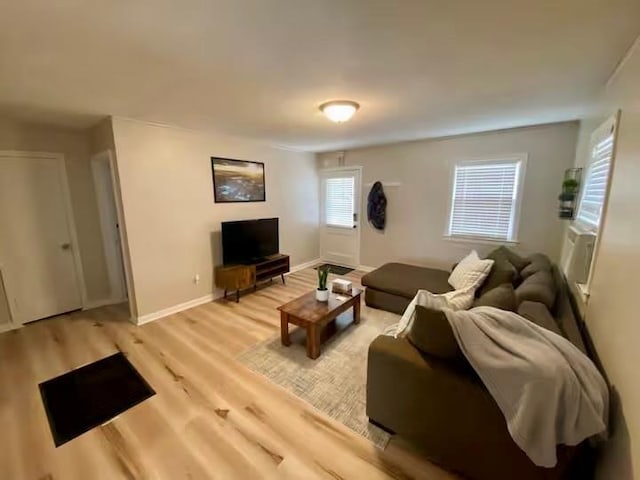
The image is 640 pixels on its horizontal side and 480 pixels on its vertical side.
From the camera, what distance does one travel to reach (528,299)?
2.07m

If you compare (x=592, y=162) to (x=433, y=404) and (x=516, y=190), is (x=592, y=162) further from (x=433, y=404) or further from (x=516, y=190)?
(x=433, y=404)

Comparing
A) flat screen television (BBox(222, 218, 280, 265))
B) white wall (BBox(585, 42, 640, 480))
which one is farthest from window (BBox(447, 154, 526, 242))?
flat screen television (BBox(222, 218, 280, 265))

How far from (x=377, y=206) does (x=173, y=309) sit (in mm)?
3691

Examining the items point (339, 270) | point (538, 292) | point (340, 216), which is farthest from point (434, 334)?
point (340, 216)

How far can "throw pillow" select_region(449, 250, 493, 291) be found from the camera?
2.74 meters

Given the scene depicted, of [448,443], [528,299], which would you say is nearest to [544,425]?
[448,443]

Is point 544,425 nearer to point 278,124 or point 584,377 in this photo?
point 584,377

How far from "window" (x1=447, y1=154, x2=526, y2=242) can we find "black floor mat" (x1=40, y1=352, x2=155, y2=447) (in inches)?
175

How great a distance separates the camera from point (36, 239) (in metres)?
3.32

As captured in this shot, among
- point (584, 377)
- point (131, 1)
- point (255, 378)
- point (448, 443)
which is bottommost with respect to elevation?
point (255, 378)

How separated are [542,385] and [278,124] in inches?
130

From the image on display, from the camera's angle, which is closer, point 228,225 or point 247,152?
point 228,225

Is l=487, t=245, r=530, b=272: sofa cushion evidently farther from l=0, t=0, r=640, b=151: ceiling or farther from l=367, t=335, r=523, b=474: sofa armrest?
l=367, t=335, r=523, b=474: sofa armrest

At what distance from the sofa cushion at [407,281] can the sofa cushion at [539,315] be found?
1291 millimetres
